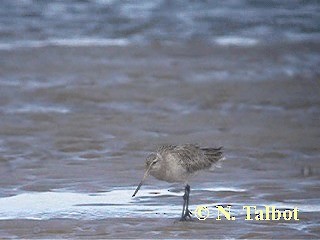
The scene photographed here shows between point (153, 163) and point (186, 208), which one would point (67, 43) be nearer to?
point (153, 163)

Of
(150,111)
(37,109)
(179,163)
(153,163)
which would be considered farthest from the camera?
(37,109)

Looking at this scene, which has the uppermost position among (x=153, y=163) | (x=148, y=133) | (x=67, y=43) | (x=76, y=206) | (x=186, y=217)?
(x=67, y=43)

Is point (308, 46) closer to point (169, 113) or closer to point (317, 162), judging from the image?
point (169, 113)

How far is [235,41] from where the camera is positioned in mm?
17328

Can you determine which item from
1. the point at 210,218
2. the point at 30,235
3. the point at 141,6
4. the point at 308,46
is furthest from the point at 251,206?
the point at 141,6

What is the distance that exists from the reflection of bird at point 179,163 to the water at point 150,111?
11.0 inches

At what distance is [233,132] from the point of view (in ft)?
40.9

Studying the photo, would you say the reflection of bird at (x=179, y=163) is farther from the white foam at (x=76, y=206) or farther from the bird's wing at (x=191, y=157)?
the white foam at (x=76, y=206)

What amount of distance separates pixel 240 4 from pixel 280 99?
663cm

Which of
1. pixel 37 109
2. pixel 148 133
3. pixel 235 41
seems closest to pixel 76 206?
pixel 148 133

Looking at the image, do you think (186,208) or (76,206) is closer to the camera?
(186,208)

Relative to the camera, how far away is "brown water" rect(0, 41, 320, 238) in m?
8.98

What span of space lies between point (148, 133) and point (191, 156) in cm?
303

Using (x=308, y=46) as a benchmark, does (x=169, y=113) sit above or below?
below
